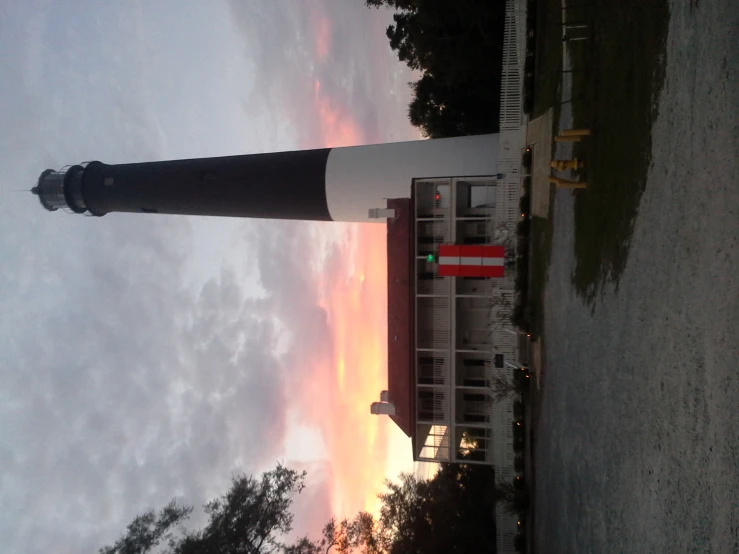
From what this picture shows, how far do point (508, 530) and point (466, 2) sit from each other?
2284 cm

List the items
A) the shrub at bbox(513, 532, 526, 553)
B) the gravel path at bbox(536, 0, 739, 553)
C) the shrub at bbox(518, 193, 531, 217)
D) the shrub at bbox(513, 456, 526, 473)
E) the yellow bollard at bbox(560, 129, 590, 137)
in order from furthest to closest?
the shrub at bbox(518, 193, 531, 217), the shrub at bbox(513, 456, 526, 473), the shrub at bbox(513, 532, 526, 553), the yellow bollard at bbox(560, 129, 590, 137), the gravel path at bbox(536, 0, 739, 553)

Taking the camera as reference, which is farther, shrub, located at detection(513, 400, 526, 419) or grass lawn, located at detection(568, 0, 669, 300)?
shrub, located at detection(513, 400, 526, 419)

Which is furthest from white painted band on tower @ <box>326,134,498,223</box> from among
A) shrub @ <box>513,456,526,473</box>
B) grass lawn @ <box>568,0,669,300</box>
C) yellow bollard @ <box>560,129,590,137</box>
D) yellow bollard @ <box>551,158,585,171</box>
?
shrub @ <box>513,456,526,473</box>

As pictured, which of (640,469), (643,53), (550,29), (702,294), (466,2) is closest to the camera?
(702,294)

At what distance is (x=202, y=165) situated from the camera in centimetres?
2445

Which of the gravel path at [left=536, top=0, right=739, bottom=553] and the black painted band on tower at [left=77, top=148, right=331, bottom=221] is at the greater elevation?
the black painted band on tower at [left=77, top=148, right=331, bottom=221]

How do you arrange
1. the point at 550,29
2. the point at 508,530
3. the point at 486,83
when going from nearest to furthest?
the point at 508,530
the point at 550,29
the point at 486,83

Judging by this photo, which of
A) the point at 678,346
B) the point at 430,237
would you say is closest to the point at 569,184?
the point at 678,346

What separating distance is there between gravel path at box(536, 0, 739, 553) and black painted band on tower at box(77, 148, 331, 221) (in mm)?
13898

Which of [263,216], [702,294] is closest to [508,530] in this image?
[702,294]

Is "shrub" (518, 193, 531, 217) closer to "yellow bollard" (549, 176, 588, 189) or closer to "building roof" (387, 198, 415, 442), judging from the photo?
"building roof" (387, 198, 415, 442)

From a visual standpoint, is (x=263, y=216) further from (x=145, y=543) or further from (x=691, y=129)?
(x=691, y=129)

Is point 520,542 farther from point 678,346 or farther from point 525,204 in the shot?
point 525,204

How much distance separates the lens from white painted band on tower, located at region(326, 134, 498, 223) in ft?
69.4
